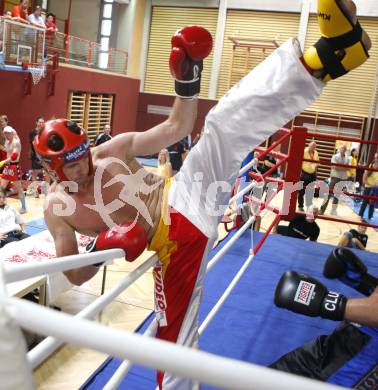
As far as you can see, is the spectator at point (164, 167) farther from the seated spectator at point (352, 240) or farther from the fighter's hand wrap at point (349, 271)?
the fighter's hand wrap at point (349, 271)

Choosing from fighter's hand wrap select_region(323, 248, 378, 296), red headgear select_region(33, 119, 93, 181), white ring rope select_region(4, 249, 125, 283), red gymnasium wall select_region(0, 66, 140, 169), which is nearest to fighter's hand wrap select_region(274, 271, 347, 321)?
fighter's hand wrap select_region(323, 248, 378, 296)

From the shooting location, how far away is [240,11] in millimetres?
12680

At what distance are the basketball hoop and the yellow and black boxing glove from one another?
24.5ft

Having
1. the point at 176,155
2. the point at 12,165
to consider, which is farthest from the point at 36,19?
the point at 12,165

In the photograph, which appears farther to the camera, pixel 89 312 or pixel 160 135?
pixel 160 135

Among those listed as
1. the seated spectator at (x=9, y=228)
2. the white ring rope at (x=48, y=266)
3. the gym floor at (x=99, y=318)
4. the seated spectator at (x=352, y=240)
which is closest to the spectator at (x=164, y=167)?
the gym floor at (x=99, y=318)

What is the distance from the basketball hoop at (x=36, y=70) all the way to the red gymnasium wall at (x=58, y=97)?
0.19 metres

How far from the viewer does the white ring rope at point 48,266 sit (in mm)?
783

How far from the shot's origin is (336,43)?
170cm

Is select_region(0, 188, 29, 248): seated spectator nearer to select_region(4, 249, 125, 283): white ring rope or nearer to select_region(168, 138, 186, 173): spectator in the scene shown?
select_region(4, 249, 125, 283): white ring rope

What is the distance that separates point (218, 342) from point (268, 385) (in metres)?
2.22

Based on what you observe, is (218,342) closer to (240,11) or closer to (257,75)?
(257,75)

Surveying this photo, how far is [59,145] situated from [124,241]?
44 centimetres

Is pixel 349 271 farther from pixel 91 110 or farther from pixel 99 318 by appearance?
pixel 91 110
